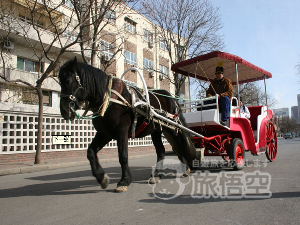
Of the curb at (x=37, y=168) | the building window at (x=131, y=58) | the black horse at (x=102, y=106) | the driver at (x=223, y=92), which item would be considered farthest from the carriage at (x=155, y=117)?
the building window at (x=131, y=58)

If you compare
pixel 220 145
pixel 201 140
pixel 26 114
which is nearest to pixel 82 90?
pixel 201 140

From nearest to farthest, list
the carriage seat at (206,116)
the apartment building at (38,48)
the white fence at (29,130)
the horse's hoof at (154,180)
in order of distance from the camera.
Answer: the horse's hoof at (154,180) < the carriage seat at (206,116) < the white fence at (29,130) < the apartment building at (38,48)

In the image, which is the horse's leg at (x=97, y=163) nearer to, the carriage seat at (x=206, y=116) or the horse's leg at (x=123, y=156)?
the horse's leg at (x=123, y=156)

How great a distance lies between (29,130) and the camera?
34.1 feet

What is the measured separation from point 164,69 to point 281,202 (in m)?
26.0

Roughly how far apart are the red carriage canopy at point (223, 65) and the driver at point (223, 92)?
0.43 metres

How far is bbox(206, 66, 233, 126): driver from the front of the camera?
241 inches

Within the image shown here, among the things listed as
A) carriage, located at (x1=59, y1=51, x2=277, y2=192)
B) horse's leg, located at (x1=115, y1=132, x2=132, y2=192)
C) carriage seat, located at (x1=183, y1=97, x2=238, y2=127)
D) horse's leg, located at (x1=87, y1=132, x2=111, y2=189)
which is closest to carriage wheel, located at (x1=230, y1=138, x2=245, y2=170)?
carriage, located at (x1=59, y1=51, x2=277, y2=192)

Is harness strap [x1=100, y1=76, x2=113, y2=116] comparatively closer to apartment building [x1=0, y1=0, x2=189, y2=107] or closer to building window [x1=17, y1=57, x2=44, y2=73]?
apartment building [x1=0, y1=0, x2=189, y2=107]

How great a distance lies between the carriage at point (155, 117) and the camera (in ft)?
13.3

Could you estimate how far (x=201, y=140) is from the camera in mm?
6102

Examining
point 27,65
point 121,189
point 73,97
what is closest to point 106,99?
point 73,97

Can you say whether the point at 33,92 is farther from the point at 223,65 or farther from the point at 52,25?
the point at 223,65

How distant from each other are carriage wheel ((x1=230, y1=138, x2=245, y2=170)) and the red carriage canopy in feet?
6.13
